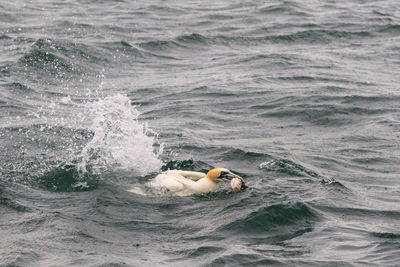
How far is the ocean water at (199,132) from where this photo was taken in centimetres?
883

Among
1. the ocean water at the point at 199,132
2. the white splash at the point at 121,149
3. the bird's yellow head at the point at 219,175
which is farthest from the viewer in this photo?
the white splash at the point at 121,149

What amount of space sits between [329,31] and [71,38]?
6.98 m

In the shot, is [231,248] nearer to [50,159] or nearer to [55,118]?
[50,159]

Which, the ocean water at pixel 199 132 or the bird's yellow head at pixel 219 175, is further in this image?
the bird's yellow head at pixel 219 175

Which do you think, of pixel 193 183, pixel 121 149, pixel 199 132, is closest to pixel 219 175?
pixel 193 183

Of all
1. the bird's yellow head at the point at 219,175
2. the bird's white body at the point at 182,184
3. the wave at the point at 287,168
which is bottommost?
the wave at the point at 287,168

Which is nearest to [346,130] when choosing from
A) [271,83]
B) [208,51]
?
[271,83]

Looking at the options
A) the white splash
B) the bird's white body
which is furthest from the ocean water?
the bird's white body

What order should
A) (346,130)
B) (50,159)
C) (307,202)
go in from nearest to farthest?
(307,202)
(50,159)
(346,130)

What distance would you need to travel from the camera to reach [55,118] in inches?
553

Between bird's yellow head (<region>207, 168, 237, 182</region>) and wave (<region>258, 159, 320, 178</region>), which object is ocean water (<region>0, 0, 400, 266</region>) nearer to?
wave (<region>258, 159, 320, 178</region>)

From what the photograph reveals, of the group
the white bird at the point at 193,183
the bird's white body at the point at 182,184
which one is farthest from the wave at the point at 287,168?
the bird's white body at the point at 182,184

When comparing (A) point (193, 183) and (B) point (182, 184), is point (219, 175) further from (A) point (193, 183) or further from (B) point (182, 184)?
(B) point (182, 184)

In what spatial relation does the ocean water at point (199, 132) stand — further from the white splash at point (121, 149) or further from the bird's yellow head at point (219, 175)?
the bird's yellow head at point (219, 175)
